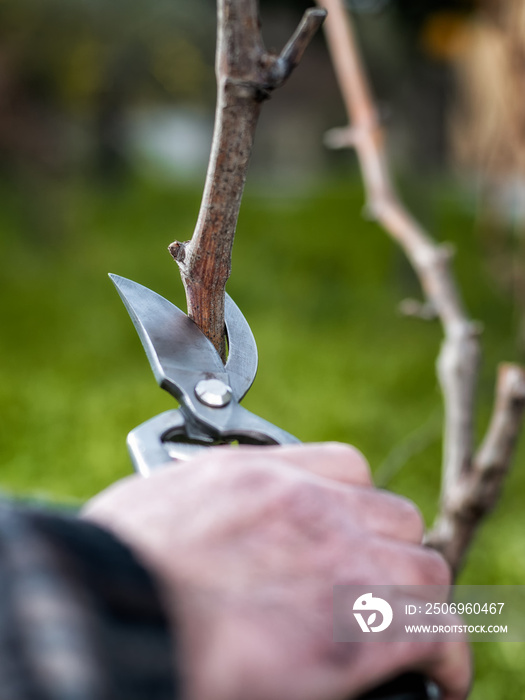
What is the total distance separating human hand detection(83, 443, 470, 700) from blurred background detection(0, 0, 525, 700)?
82 centimetres

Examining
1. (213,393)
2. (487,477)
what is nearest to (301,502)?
(213,393)

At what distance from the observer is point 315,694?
33cm

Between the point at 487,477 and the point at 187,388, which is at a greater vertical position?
the point at 187,388

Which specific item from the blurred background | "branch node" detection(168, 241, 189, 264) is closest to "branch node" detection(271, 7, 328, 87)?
"branch node" detection(168, 241, 189, 264)

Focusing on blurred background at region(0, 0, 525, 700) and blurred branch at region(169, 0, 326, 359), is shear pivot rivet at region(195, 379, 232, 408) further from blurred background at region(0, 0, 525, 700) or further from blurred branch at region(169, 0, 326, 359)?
blurred background at region(0, 0, 525, 700)

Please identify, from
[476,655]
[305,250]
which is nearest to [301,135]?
[305,250]

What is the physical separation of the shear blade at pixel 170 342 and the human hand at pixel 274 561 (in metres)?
0.13

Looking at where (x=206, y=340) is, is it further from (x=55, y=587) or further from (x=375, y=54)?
(x=375, y=54)

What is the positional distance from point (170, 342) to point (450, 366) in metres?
0.54

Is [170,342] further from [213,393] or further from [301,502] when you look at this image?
[301,502]

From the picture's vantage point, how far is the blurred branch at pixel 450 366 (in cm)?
88

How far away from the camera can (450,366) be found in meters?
0.96

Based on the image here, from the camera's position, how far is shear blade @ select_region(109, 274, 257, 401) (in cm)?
52

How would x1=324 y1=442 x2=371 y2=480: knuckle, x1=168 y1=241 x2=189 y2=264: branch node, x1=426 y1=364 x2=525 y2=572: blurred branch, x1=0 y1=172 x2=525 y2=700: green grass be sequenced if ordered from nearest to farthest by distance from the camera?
x1=324 y1=442 x2=371 y2=480: knuckle
x1=168 y1=241 x2=189 y2=264: branch node
x1=426 y1=364 x2=525 y2=572: blurred branch
x1=0 y1=172 x2=525 y2=700: green grass
